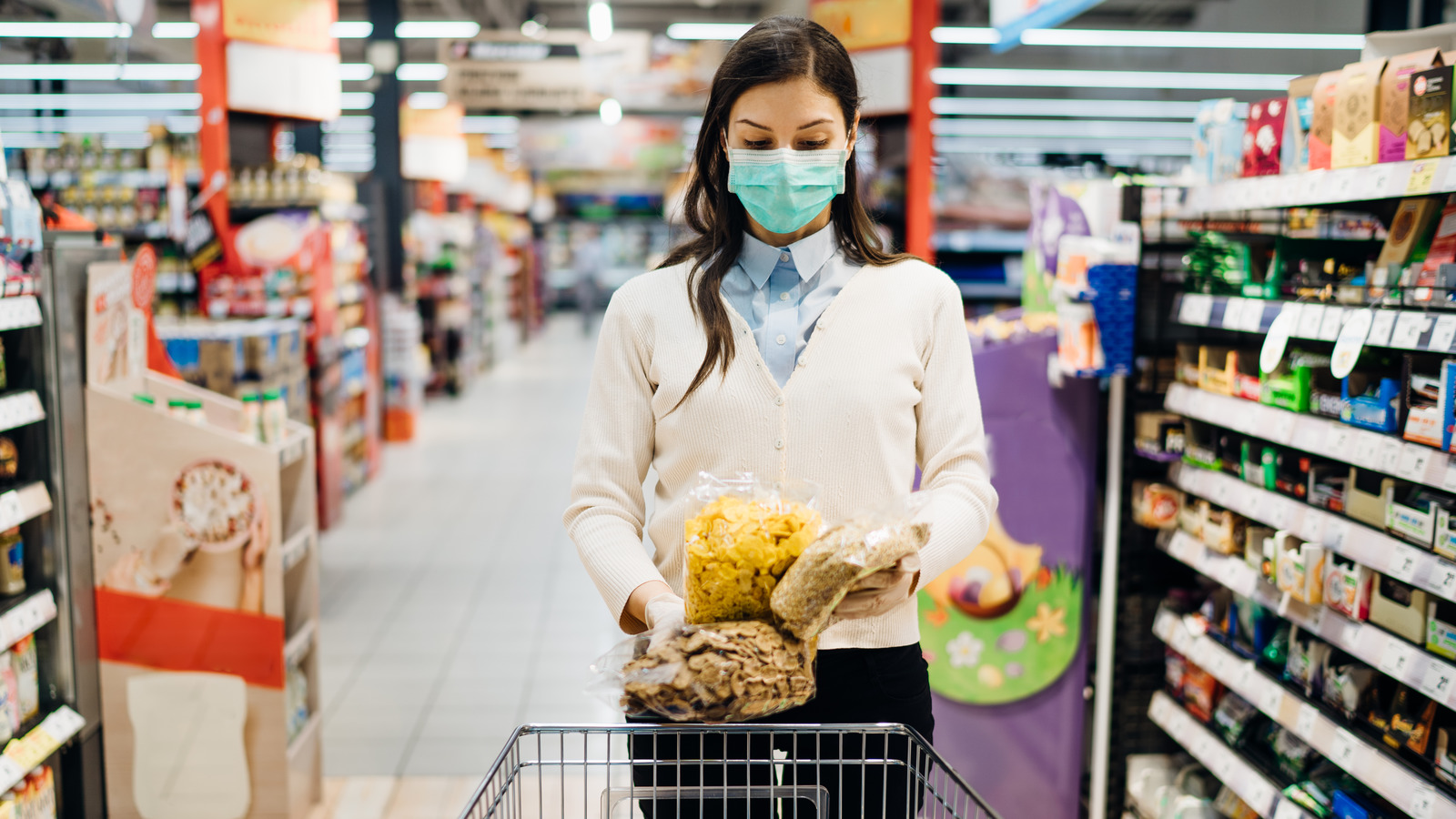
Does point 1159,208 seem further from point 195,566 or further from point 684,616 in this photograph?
point 195,566

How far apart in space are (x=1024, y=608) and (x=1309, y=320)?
1.11m

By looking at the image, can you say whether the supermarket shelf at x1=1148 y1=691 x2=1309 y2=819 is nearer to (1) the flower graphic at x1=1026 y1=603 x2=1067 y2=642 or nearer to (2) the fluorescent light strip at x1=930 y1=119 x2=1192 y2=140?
(1) the flower graphic at x1=1026 y1=603 x2=1067 y2=642

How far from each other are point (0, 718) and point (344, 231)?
602cm

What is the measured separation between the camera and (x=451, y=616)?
5.13 meters

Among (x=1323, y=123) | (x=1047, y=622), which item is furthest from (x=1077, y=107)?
(x=1323, y=123)

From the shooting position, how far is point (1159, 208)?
8.79 ft

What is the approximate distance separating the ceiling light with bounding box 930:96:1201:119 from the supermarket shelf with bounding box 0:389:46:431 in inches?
508

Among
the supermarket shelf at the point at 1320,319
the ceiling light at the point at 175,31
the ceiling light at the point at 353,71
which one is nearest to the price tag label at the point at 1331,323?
the supermarket shelf at the point at 1320,319

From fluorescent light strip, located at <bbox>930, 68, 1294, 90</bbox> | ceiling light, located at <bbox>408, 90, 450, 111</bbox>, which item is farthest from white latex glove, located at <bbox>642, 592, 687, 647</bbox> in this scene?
ceiling light, located at <bbox>408, 90, 450, 111</bbox>

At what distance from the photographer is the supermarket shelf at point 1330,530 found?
73.3 inches

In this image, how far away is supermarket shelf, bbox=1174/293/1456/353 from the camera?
1.81 m

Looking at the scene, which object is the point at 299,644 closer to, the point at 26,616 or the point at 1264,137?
the point at 26,616

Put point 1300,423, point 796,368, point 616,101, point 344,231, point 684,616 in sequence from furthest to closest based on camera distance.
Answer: point 616,101
point 344,231
point 1300,423
point 796,368
point 684,616

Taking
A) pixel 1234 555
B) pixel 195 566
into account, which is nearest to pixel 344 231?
pixel 195 566
